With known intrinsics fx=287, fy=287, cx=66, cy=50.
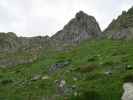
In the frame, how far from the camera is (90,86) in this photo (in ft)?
105

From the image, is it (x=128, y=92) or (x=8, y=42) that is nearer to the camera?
(x=128, y=92)

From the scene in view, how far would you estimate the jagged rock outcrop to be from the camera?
12160 cm

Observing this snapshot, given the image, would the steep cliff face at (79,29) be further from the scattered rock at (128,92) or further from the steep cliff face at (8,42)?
the scattered rock at (128,92)

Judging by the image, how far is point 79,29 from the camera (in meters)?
177

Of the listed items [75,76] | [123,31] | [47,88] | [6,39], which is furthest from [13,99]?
[6,39]

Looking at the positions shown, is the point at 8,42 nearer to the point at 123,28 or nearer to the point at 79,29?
the point at 79,29

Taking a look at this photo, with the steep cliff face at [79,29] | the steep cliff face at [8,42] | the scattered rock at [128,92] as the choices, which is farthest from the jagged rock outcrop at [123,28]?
the scattered rock at [128,92]

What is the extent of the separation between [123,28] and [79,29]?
46.0 metres

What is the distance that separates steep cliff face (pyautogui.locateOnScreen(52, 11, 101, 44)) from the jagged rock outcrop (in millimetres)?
18954

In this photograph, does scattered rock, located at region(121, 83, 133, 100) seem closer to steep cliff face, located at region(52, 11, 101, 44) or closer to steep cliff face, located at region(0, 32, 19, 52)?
steep cliff face, located at region(52, 11, 101, 44)

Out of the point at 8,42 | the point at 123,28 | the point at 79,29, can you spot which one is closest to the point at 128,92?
the point at 123,28

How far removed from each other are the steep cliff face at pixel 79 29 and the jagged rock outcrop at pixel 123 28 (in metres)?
19.0

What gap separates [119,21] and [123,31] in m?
28.7

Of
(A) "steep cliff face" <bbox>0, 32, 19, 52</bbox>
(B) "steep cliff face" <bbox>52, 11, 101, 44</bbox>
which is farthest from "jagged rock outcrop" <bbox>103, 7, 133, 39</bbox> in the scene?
(A) "steep cliff face" <bbox>0, 32, 19, 52</bbox>
